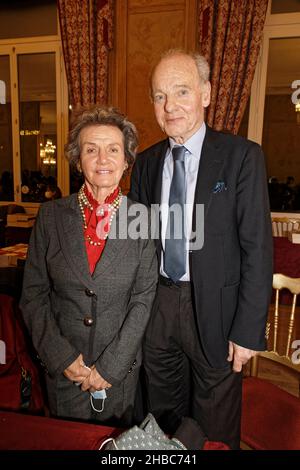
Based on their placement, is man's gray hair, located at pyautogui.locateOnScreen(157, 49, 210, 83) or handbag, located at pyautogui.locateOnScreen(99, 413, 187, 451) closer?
handbag, located at pyautogui.locateOnScreen(99, 413, 187, 451)

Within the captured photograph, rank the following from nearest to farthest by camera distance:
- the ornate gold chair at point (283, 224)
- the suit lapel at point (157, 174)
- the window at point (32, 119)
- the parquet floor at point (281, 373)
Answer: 1. the suit lapel at point (157, 174)
2. the parquet floor at point (281, 373)
3. the ornate gold chair at point (283, 224)
4. the window at point (32, 119)

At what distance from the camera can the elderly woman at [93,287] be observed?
126 cm

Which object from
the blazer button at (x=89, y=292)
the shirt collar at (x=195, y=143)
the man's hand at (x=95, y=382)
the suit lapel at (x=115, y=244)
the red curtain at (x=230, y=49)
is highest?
the red curtain at (x=230, y=49)

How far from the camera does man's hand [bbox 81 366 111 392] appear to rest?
1256mm

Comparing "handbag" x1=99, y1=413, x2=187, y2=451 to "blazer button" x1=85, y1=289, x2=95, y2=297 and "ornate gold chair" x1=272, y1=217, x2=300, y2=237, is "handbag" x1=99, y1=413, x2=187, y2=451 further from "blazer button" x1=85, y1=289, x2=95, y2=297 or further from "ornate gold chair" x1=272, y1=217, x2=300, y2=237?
"ornate gold chair" x1=272, y1=217, x2=300, y2=237

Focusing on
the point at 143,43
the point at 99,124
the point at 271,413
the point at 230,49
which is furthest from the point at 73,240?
the point at 143,43

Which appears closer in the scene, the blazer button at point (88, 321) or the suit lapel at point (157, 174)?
the blazer button at point (88, 321)

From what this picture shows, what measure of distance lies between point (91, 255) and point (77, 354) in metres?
0.36

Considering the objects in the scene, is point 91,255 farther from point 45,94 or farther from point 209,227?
point 45,94

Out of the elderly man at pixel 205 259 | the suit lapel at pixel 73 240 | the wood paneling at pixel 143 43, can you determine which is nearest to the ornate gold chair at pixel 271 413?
the elderly man at pixel 205 259

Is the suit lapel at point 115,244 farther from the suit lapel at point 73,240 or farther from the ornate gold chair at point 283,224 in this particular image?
the ornate gold chair at point 283,224

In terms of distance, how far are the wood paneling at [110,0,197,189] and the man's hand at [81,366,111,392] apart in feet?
11.6

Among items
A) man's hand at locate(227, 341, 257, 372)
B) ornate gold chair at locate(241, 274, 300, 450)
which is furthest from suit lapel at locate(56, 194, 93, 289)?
ornate gold chair at locate(241, 274, 300, 450)
